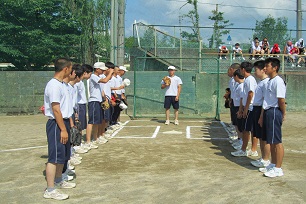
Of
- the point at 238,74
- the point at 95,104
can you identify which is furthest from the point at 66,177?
the point at 238,74

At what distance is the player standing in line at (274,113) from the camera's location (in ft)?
20.4

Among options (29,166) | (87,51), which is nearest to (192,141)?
(29,166)

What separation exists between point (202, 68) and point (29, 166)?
10.4 m

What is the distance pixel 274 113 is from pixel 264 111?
20 centimetres

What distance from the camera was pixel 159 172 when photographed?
670 centimetres

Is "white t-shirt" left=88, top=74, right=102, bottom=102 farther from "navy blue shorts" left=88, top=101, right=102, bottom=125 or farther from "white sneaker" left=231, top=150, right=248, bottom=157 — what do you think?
"white sneaker" left=231, top=150, right=248, bottom=157

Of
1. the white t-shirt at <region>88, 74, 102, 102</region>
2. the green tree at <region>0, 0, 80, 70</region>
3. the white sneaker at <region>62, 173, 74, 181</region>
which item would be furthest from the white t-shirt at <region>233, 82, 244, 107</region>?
the green tree at <region>0, 0, 80, 70</region>

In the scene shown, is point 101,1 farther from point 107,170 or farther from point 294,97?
point 107,170

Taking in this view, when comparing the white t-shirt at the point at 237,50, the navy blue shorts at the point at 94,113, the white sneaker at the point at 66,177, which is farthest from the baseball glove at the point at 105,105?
the white t-shirt at the point at 237,50

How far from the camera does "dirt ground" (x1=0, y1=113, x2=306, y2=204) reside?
213 inches

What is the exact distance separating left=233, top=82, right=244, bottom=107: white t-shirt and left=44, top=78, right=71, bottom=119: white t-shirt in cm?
431

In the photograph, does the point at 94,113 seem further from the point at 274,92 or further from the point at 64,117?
the point at 274,92

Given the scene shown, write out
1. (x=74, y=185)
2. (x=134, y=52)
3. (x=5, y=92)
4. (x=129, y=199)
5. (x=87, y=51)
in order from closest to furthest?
1. (x=129, y=199)
2. (x=74, y=185)
3. (x=5, y=92)
4. (x=134, y=52)
5. (x=87, y=51)

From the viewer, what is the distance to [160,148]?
8.82 meters
